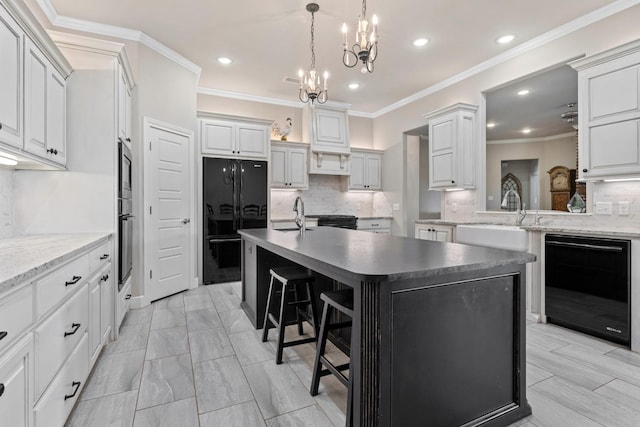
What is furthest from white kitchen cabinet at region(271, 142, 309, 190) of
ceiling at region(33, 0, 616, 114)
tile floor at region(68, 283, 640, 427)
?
tile floor at region(68, 283, 640, 427)

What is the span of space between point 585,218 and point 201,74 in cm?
502

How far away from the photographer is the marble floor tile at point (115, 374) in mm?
2002

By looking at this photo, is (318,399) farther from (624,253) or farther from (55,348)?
(624,253)

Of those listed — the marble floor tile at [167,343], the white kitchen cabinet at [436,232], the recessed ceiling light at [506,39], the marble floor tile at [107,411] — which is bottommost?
the marble floor tile at [107,411]

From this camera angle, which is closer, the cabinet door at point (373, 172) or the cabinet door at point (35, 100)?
the cabinet door at point (35, 100)

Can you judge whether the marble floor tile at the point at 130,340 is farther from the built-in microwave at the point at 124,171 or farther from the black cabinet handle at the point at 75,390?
the built-in microwave at the point at 124,171

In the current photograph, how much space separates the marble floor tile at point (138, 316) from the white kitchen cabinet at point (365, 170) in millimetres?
3970

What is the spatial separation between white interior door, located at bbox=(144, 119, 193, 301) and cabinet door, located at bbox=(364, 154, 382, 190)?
11.1ft

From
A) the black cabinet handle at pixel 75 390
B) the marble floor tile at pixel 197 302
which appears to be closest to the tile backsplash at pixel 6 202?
the black cabinet handle at pixel 75 390

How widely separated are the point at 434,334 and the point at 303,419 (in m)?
0.83

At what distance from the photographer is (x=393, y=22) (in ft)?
11.3

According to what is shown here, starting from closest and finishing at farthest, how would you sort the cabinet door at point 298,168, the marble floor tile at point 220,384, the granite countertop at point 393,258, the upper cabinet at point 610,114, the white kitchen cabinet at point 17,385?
the white kitchen cabinet at point 17,385 < the granite countertop at point 393,258 < the marble floor tile at point 220,384 < the upper cabinet at point 610,114 < the cabinet door at point 298,168

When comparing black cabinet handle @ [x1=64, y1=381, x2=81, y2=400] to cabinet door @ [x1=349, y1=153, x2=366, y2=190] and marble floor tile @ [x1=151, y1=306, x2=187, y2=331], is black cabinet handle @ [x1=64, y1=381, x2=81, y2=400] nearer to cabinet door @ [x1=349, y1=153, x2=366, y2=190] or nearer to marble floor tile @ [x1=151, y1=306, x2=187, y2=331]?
marble floor tile @ [x1=151, y1=306, x2=187, y2=331]

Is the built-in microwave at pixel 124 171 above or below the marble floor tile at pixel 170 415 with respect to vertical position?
above
